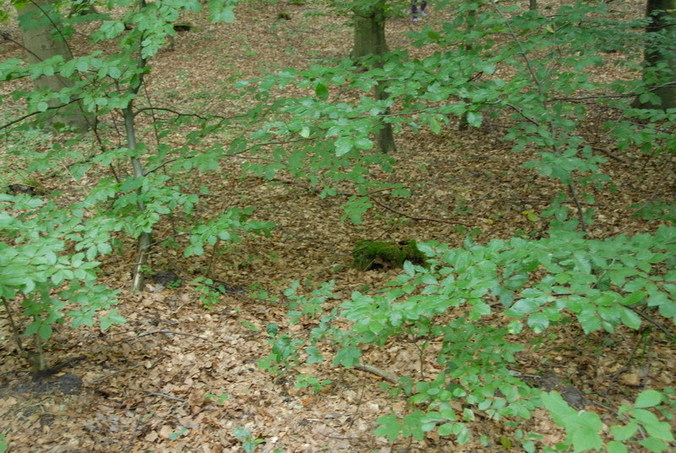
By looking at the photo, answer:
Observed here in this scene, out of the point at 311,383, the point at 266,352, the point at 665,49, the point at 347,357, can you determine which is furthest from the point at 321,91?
the point at 665,49

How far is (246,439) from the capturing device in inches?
126

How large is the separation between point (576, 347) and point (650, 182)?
3874 mm

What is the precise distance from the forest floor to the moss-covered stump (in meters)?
0.11

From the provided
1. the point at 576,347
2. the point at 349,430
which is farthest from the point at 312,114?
the point at 576,347

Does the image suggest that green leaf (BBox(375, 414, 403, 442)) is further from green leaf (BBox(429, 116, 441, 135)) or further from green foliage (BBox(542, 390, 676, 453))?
green leaf (BBox(429, 116, 441, 135))

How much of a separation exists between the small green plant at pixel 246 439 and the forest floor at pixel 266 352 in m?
0.04

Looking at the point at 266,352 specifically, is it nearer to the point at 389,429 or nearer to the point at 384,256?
the point at 389,429

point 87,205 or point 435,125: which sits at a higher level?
point 435,125

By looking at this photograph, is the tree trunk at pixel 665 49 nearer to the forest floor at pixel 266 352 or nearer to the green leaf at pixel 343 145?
the forest floor at pixel 266 352

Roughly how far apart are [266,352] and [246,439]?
1.00m

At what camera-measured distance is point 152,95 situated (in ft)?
35.5

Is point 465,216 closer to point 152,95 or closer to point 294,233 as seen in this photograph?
point 294,233

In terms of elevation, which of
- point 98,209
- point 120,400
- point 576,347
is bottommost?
point 576,347

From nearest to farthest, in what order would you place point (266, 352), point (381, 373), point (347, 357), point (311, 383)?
point (347, 357), point (311, 383), point (381, 373), point (266, 352)
